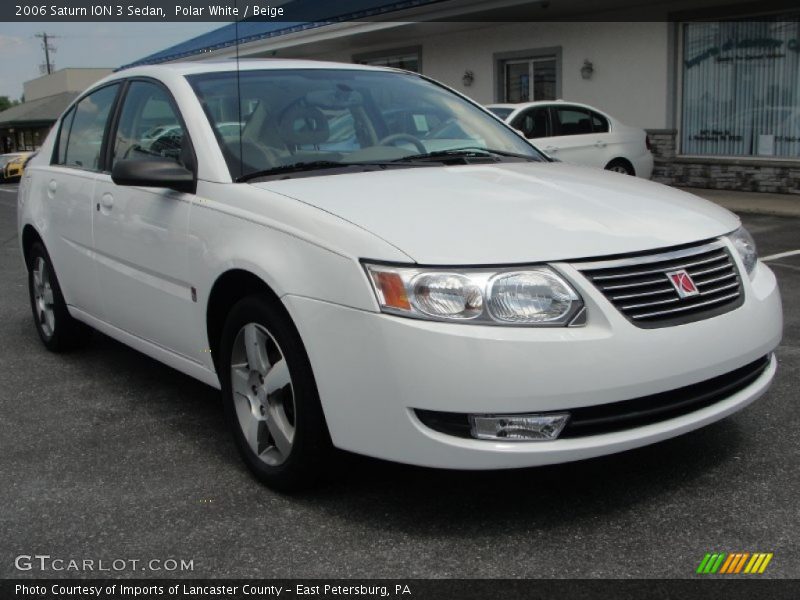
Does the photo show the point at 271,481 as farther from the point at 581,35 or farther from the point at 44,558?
the point at 581,35

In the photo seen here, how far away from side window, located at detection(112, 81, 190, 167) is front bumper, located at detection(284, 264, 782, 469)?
1.41 m

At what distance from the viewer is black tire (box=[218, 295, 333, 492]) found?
3.18 meters

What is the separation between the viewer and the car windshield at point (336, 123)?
12.8 feet

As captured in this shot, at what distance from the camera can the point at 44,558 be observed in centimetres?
304

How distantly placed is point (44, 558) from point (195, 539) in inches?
19.2

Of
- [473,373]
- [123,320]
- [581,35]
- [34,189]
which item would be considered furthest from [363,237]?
[581,35]

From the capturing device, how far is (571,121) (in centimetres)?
1312

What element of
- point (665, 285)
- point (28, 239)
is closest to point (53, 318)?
point (28, 239)

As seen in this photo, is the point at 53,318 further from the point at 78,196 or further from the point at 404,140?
the point at 404,140

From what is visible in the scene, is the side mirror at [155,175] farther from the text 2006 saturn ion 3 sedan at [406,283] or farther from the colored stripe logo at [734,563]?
the colored stripe logo at [734,563]

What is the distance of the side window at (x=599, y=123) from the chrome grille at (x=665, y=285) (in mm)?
10420

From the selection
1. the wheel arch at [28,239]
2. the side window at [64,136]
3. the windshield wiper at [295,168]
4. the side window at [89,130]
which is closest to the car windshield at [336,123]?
the windshield wiper at [295,168]

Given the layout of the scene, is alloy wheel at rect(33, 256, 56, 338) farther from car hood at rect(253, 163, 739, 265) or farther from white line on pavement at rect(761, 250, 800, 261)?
white line on pavement at rect(761, 250, 800, 261)

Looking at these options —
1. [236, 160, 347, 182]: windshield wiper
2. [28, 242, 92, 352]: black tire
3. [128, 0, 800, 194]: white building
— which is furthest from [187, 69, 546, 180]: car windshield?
[128, 0, 800, 194]: white building
